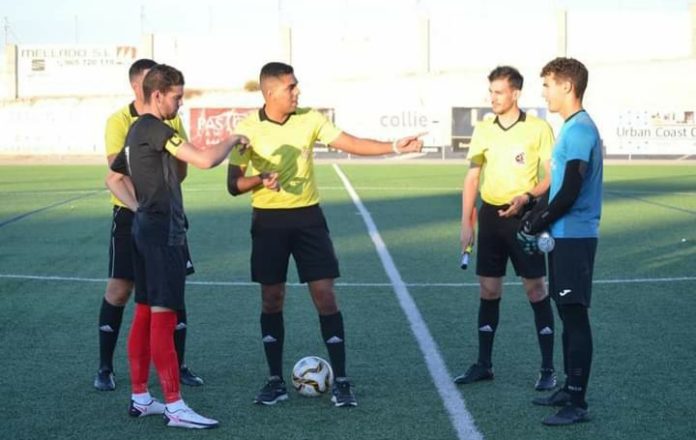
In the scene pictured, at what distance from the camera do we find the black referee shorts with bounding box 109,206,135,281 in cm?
816

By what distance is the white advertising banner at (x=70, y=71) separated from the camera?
237 feet

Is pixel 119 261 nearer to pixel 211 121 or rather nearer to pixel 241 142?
pixel 241 142

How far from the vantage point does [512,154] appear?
825 centimetres

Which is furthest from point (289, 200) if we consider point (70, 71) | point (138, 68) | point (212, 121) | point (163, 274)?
point (70, 71)

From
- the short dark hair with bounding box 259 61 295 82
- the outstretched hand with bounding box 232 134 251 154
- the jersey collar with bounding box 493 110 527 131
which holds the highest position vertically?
the short dark hair with bounding box 259 61 295 82

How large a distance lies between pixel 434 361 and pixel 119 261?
2.40m

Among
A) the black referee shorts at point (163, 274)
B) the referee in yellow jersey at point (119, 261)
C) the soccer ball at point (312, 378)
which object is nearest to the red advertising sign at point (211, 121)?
the referee in yellow jersey at point (119, 261)

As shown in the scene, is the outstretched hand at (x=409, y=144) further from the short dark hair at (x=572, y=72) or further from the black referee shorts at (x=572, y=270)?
the black referee shorts at (x=572, y=270)

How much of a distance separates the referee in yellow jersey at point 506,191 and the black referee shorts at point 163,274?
83.9 inches

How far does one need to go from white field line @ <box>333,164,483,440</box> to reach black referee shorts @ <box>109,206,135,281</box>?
2.20 meters

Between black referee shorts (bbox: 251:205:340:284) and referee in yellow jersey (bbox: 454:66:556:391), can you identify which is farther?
referee in yellow jersey (bbox: 454:66:556:391)

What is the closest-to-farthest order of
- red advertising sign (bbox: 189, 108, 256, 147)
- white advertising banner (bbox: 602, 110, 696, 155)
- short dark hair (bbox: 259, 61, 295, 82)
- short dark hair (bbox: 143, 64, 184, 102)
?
short dark hair (bbox: 143, 64, 184, 102), short dark hair (bbox: 259, 61, 295, 82), white advertising banner (bbox: 602, 110, 696, 155), red advertising sign (bbox: 189, 108, 256, 147)

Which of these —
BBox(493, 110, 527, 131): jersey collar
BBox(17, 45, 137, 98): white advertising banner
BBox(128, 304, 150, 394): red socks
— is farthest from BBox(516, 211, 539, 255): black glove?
BBox(17, 45, 137, 98): white advertising banner

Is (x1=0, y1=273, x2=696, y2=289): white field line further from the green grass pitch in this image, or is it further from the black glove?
the black glove
